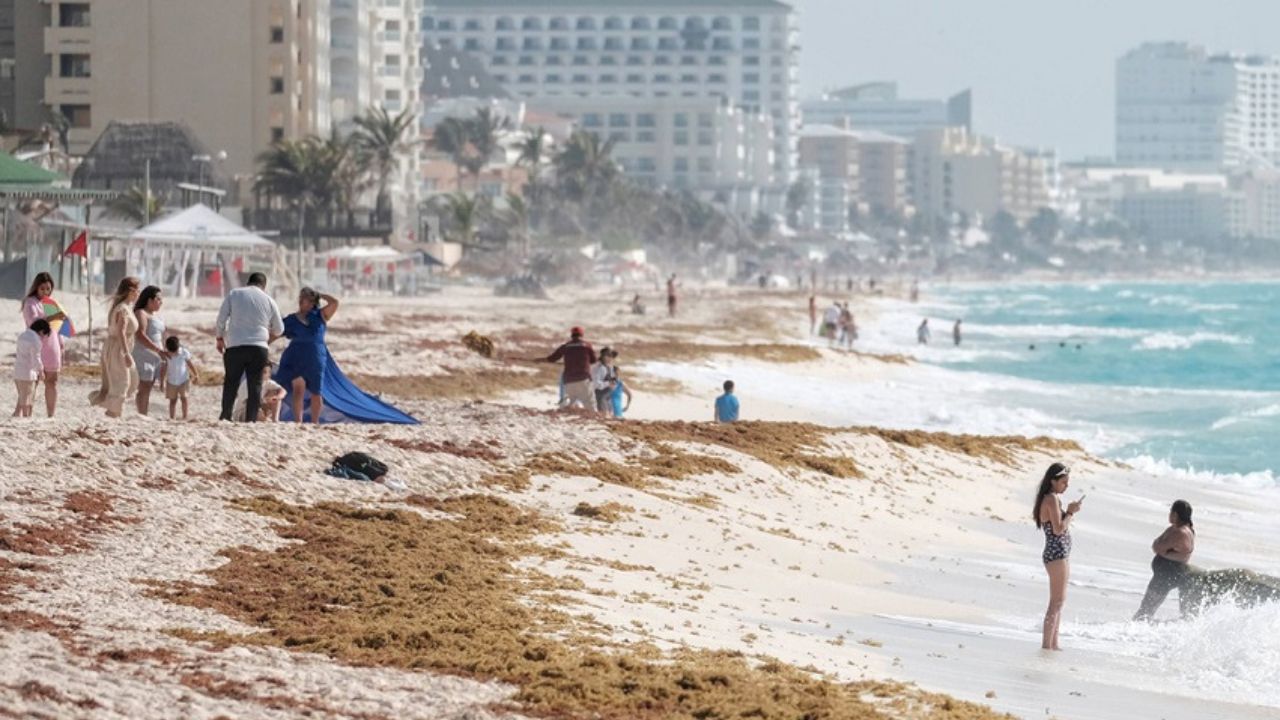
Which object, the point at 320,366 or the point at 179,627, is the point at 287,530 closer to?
the point at 179,627

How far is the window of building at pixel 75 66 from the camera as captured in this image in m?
88.1

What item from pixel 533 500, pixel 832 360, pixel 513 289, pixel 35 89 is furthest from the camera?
pixel 513 289

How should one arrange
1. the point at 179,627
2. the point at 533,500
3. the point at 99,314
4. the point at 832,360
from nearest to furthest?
the point at 179,627 < the point at 533,500 < the point at 99,314 < the point at 832,360

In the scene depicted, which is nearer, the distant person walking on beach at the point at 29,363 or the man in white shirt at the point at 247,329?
the man in white shirt at the point at 247,329

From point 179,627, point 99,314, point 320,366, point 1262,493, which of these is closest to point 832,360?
point 99,314

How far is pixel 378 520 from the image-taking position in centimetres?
1648

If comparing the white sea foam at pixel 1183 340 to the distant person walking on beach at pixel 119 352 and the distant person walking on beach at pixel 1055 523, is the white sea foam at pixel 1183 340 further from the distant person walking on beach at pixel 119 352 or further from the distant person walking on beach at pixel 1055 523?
the distant person walking on beach at pixel 1055 523

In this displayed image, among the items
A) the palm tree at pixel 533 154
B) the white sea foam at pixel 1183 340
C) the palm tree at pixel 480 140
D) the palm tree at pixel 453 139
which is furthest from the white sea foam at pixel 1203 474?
the palm tree at pixel 533 154

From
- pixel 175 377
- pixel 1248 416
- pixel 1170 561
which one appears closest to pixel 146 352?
pixel 175 377

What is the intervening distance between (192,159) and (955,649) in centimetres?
6220

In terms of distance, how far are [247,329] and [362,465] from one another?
1936mm

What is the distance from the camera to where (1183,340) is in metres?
101

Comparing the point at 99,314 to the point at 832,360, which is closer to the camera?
the point at 99,314

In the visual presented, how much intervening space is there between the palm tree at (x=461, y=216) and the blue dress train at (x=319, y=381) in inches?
3522
